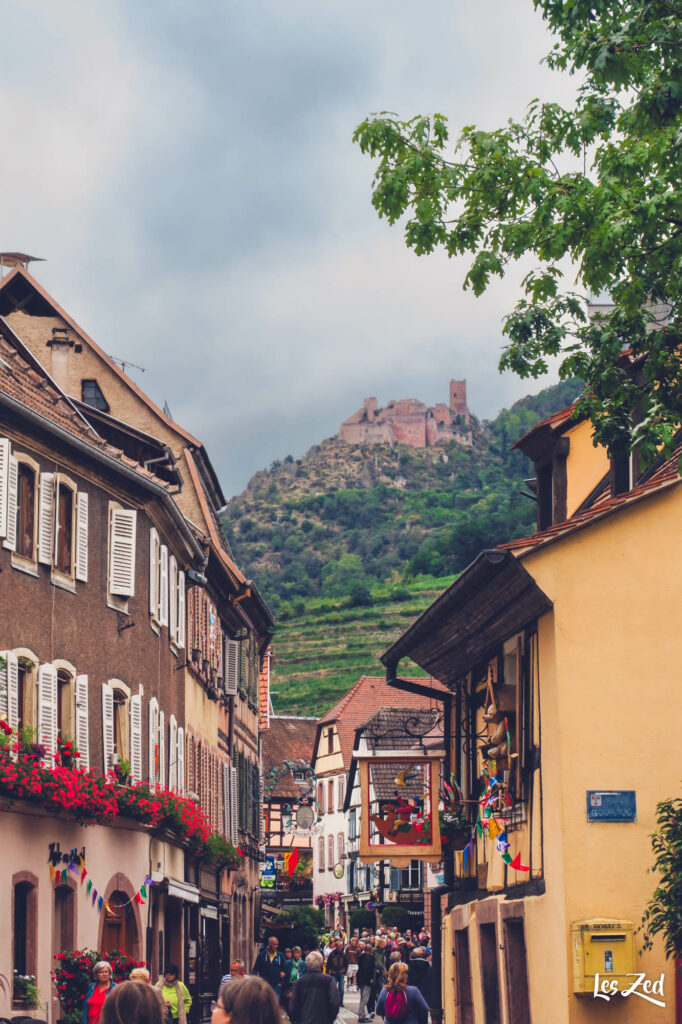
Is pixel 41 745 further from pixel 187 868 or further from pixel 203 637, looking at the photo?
pixel 203 637

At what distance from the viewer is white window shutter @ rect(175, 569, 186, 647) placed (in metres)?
30.1

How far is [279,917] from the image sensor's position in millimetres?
62312

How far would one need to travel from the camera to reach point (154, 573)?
27016mm

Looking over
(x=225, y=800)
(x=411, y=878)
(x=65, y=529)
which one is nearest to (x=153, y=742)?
(x=65, y=529)

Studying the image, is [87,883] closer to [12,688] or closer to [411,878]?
[12,688]

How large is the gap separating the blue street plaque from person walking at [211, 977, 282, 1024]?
9119 millimetres

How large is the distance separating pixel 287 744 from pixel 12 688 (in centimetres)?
7408

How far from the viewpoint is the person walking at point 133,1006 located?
688 centimetres

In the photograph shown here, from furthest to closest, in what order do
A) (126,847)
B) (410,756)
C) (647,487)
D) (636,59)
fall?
1. (126,847)
2. (410,756)
3. (647,487)
4. (636,59)

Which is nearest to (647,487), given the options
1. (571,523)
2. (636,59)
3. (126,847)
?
(571,523)

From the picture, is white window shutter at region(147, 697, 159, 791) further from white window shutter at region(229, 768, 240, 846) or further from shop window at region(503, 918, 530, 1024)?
white window shutter at region(229, 768, 240, 846)

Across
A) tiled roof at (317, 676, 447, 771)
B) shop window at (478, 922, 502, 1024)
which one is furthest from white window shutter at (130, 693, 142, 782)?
tiled roof at (317, 676, 447, 771)

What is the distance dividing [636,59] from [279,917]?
54.1 metres

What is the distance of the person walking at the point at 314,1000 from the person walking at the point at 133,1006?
9.67 meters
